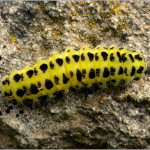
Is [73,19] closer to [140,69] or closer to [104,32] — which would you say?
[104,32]

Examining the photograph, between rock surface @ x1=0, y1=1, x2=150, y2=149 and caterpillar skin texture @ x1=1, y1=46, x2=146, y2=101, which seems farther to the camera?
rock surface @ x1=0, y1=1, x2=150, y2=149

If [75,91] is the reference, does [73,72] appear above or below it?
above

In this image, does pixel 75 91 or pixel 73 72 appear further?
pixel 75 91

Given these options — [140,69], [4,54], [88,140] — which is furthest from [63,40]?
[88,140]

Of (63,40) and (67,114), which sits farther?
(63,40)
